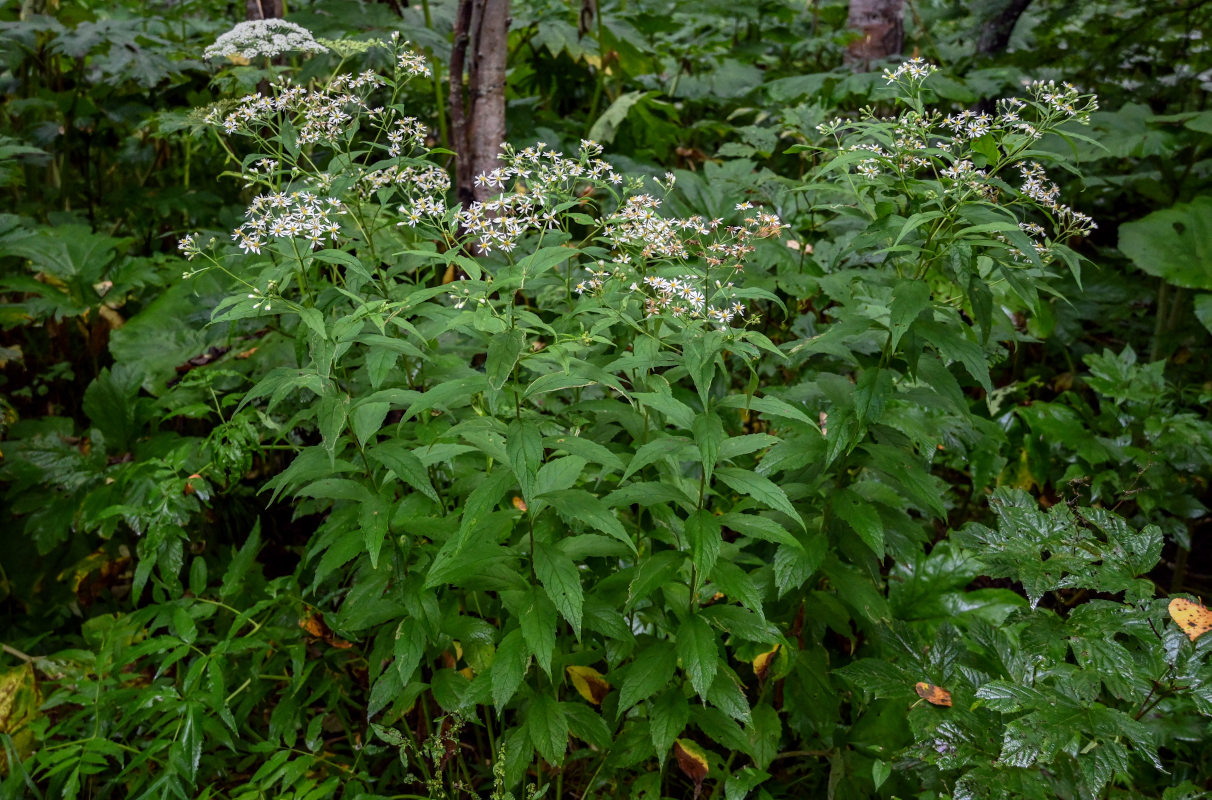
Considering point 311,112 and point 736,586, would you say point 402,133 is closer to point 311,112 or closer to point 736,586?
point 311,112

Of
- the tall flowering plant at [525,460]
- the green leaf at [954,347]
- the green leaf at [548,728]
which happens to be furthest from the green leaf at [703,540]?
the green leaf at [954,347]

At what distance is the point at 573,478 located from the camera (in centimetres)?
141

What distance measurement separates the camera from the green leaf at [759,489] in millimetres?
1415

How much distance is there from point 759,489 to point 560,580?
39cm

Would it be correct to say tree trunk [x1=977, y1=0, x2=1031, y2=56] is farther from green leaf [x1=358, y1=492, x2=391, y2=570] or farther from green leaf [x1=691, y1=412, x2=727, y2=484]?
green leaf [x1=358, y1=492, x2=391, y2=570]

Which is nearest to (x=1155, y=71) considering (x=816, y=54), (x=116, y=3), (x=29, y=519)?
(x=816, y=54)

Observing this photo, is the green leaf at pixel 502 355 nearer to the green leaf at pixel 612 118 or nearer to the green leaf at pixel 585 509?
the green leaf at pixel 585 509

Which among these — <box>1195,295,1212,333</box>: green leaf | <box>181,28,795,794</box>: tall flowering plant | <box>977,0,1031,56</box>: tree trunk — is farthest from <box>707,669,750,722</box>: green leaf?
<box>977,0,1031,56</box>: tree trunk

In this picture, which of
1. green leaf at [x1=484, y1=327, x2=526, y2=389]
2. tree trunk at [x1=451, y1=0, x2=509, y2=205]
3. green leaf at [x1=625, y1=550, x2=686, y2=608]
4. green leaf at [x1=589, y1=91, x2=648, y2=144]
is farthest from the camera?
green leaf at [x1=589, y1=91, x2=648, y2=144]

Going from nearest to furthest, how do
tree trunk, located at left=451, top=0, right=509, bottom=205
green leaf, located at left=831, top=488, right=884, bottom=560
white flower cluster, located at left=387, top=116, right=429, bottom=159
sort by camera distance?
green leaf, located at left=831, top=488, right=884, bottom=560, white flower cluster, located at left=387, top=116, right=429, bottom=159, tree trunk, located at left=451, top=0, right=509, bottom=205

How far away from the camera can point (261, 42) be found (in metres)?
2.19

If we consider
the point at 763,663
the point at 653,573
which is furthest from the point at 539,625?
the point at 763,663

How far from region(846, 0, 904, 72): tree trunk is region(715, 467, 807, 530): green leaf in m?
3.62

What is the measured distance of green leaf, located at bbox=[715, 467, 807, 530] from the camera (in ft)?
4.64
